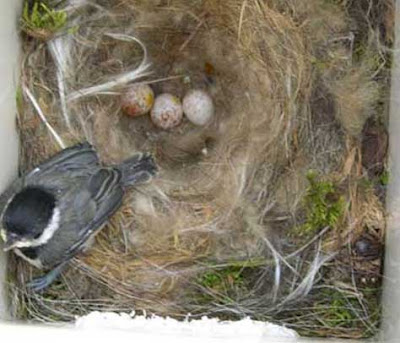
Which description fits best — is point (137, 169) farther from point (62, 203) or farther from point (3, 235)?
point (3, 235)

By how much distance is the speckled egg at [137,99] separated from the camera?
2.50 metres

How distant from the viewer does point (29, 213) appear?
7.36 feet

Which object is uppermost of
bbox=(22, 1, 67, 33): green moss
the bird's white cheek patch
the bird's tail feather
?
bbox=(22, 1, 67, 33): green moss

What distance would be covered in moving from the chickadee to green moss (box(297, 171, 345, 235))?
1.37ft

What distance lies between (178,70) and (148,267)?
56 centimetres

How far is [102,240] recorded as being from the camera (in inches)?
95.3

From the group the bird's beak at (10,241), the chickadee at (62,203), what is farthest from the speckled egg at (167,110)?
the bird's beak at (10,241)

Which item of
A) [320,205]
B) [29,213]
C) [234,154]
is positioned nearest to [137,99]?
[234,154]

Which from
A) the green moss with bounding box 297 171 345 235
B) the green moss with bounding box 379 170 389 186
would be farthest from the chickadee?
the green moss with bounding box 379 170 389 186

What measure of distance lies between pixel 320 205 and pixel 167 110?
0.49 metres

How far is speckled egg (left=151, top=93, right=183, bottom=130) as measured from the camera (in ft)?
8.29

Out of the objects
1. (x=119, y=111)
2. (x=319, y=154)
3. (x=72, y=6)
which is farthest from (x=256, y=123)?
(x=72, y=6)

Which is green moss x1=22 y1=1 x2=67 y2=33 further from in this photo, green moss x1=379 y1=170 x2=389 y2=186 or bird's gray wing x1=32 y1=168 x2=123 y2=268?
green moss x1=379 y1=170 x2=389 y2=186

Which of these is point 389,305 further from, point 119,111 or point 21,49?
point 21,49
